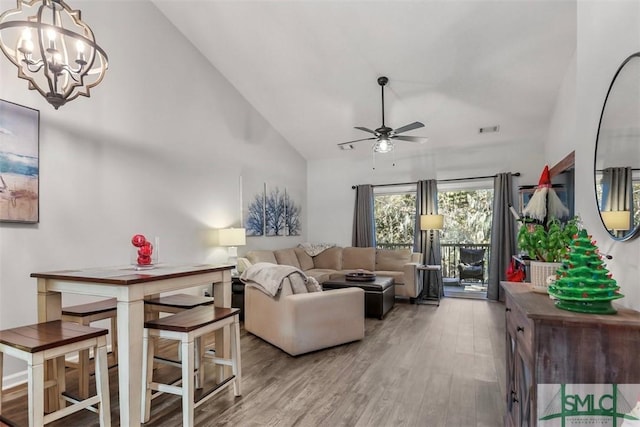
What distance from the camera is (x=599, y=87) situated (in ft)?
5.90

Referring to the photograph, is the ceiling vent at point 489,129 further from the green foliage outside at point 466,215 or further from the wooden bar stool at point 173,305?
the wooden bar stool at point 173,305

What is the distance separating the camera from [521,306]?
140 cm

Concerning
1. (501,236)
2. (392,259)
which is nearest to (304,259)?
(392,259)

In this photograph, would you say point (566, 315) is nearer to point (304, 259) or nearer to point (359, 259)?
point (359, 259)

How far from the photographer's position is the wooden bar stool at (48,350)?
1613 mm

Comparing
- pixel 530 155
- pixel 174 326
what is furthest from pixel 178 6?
pixel 530 155

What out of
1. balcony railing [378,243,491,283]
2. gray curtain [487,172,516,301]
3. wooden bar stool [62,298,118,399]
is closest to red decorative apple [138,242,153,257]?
wooden bar stool [62,298,118,399]

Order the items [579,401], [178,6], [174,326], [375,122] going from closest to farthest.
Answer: [579,401]
[174,326]
[178,6]
[375,122]

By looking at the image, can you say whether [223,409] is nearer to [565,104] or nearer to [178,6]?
[178,6]

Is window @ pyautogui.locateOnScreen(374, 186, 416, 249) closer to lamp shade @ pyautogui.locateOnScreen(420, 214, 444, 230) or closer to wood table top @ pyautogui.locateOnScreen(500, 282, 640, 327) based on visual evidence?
lamp shade @ pyautogui.locateOnScreen(420, 214, 444, 230)

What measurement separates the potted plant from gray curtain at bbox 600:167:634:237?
166mm

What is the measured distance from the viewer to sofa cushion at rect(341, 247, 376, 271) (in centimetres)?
632

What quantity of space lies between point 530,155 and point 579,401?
5.58 m

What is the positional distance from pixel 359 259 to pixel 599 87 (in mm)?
4933
